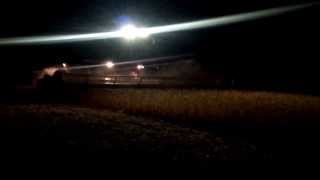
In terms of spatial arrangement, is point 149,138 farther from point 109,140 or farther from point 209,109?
point 209,109

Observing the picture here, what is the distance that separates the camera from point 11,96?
16.4 meters

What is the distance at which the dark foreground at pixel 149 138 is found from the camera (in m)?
6.72

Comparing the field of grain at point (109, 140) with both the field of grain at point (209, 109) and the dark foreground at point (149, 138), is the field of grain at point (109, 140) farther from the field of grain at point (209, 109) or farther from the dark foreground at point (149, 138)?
the field of grain at point (209, 109)

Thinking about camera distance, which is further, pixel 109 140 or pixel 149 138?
pixel 149 138

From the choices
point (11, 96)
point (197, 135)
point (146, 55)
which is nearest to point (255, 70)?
point (146, 55)

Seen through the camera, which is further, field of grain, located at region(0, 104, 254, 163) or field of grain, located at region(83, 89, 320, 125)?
field of grain, located at region(83, 89, 320, 125)

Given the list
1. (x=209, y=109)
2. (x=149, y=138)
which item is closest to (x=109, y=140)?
(x=149, y=138)

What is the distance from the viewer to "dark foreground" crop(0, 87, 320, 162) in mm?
6719

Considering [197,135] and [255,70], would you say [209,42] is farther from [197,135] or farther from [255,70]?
[197,135]

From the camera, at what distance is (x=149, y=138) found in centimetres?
843

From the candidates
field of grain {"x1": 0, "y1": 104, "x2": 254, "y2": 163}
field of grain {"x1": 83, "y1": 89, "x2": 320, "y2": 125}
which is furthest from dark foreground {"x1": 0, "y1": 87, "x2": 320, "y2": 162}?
field of grain {"x1": 83, "y1": 89, "x2": 320, "y2": 125}

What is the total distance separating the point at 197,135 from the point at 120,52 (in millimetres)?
36281

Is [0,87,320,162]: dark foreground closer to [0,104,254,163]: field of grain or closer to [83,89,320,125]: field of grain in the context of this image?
[0,104,254,163]: field of grain

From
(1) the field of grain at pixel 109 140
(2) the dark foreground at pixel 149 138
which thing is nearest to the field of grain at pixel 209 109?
(2) the dark foreground at pixel 149 138
